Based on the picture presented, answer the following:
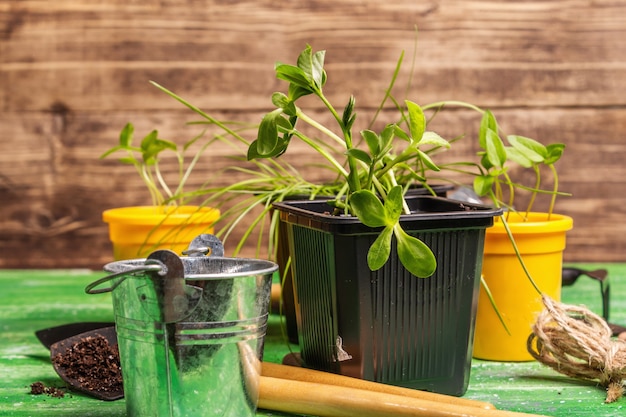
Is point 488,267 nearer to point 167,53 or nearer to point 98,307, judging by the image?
point 98,307

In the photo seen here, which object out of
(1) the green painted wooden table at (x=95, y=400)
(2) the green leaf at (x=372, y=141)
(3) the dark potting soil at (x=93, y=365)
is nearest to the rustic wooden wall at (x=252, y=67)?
(1) the green painted wooden table at (x=95, y=400)

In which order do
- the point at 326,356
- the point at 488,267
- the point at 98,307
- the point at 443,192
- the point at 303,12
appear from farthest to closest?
1. the point at 303,12
2. the point at 98,307
3. the point at 443,192
4. the point at 488,267
5. the point at 326,356

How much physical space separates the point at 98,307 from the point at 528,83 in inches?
41.1

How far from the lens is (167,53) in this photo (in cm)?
165

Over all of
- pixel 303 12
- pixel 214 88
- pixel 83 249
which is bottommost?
pixel 83 249

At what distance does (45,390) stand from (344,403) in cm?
32

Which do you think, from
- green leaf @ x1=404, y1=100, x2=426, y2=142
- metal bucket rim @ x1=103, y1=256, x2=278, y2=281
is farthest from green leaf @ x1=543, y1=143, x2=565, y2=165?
metal bucket rim @ x1=103, y1=256, x2=278, y2=281

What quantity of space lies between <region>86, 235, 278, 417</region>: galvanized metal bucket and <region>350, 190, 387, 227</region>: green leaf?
0.09m

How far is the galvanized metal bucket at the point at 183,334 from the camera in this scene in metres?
0.59

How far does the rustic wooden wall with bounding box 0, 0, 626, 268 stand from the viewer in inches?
64.7

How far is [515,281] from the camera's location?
0.86 metres

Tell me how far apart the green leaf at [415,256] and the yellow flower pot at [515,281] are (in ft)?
0.78

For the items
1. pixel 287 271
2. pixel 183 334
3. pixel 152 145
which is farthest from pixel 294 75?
pixel 152 145

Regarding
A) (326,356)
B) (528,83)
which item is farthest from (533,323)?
(528,83)
